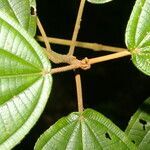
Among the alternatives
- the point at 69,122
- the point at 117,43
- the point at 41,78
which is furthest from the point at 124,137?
the point at 117,43

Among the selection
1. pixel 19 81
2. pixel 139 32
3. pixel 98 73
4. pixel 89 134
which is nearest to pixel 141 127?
pixel 89 134

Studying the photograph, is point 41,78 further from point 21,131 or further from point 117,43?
point 117,43

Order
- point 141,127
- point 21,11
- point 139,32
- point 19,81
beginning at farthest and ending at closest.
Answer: point 141,127, point 21,11, point 139,32, point 19,81

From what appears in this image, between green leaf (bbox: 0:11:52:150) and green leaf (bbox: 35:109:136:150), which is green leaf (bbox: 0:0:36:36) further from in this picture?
green leaf (bbox: 35:109:136:150)

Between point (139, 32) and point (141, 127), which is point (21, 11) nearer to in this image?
point (139, 32)

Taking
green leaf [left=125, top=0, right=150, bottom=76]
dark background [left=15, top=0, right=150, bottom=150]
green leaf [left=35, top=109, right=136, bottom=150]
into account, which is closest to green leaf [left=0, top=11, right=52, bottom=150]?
green leaf [left=35, top=109, right=136, bottom=150]

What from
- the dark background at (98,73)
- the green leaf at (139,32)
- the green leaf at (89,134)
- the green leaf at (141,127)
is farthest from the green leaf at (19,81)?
the dark background at (98,73)
